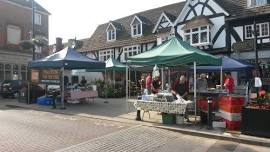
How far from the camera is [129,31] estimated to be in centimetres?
3453

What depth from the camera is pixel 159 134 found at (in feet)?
32.1

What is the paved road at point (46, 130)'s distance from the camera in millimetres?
8250

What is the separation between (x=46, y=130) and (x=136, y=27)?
78.2ft

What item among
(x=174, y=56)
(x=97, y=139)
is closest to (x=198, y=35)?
(x=174, y=56)

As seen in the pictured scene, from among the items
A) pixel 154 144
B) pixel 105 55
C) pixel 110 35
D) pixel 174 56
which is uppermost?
pixel 110 35

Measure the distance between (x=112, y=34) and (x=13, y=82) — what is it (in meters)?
13.9

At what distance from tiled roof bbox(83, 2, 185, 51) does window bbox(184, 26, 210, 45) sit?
395 centimetres

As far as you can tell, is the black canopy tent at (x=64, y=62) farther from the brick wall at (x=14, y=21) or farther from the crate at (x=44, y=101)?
the brick wall at (x=14, y=21)

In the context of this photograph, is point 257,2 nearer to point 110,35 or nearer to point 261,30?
point 261,30

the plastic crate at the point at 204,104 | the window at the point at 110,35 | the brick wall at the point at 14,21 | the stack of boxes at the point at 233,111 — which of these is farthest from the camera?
the window at the point at 110,35

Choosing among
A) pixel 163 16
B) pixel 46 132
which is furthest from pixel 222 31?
pixel 46 132

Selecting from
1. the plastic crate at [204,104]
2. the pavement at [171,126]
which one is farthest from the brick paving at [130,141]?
the plastic crate at [204,104]

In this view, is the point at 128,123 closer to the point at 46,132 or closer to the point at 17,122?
the point at 46,132

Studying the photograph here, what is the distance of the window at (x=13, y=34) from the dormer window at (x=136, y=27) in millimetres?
12044
